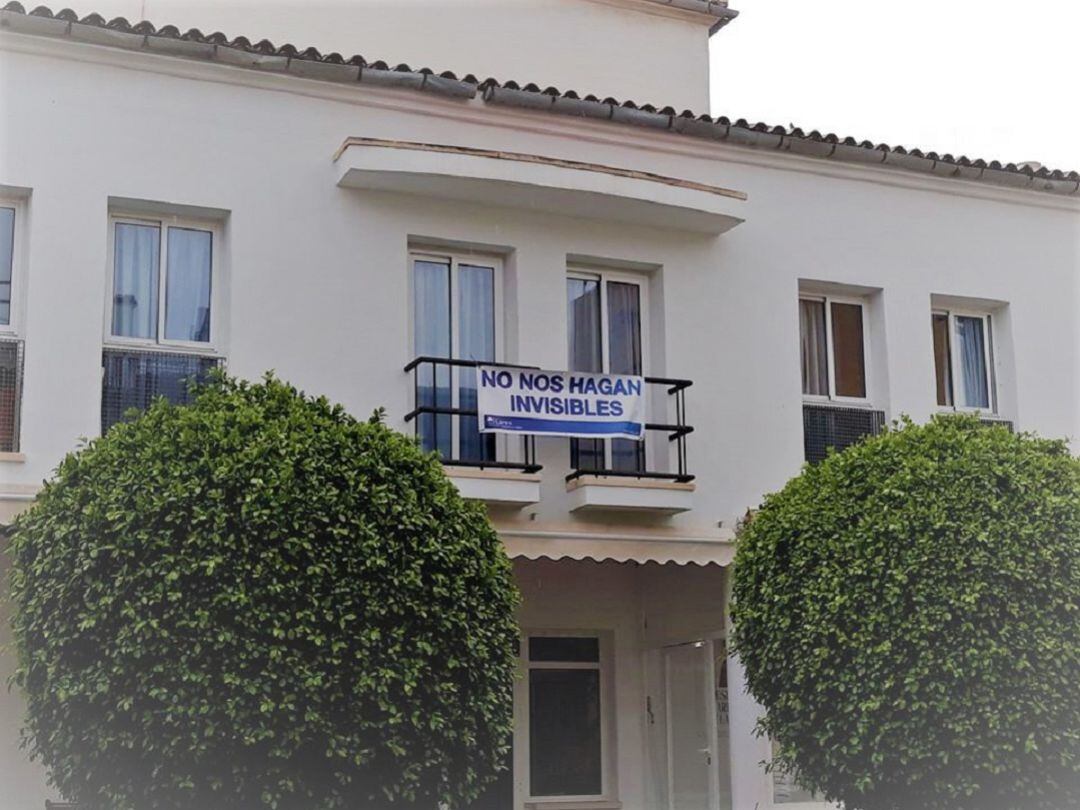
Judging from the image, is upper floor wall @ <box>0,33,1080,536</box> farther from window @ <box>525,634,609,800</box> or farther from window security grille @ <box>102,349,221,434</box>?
window @ <box>525,634,609,800</box>

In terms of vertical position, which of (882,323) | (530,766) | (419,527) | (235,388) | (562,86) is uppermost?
(562,86)

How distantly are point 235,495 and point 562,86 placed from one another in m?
11.4

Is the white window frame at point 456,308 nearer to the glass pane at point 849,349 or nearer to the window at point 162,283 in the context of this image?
the window at point 162,283

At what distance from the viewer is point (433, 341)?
15.0m

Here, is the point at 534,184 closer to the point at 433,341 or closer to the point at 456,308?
the point at 456,308

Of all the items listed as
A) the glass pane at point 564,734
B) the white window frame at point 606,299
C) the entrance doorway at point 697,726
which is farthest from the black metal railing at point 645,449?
the glass pane at point 564,734

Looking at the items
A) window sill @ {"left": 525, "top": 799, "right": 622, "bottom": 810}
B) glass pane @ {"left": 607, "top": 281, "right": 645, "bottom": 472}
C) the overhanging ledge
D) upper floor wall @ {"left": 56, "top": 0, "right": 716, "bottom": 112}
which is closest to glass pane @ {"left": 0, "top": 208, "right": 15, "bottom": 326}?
the overhanging ledge

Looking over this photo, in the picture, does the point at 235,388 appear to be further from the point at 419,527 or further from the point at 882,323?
the point at 882,323

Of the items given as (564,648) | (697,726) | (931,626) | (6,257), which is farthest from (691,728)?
(6,257)

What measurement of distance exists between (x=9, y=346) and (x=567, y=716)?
24.9 feet

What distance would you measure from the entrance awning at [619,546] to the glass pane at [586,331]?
0.88 metres

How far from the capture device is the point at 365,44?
64.0ft

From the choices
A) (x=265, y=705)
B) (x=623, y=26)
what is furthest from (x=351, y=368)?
(x=623, y=26)

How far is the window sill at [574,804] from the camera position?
55.8 feet
